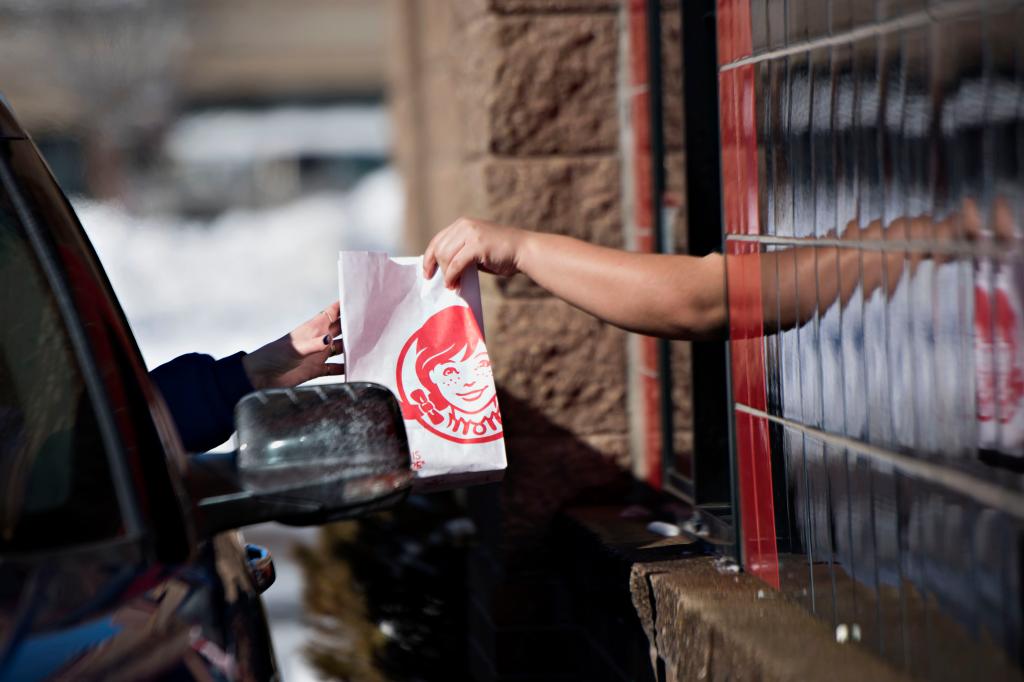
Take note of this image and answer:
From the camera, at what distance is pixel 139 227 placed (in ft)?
65.4

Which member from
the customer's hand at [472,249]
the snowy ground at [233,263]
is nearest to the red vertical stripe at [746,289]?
the customer's hand at [472,249]

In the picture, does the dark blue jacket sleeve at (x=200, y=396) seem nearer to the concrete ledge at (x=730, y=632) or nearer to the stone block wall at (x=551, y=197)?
the concrete ledge at (x=730, y=632)

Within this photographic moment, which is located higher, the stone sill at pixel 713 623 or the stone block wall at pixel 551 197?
the stone block wall at pixel 551 197

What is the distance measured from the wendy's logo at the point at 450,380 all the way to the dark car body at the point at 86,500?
23.7 inches

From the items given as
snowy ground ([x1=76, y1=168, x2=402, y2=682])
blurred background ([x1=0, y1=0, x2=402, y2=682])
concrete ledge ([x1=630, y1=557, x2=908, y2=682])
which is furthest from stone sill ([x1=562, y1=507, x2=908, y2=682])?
blurred background ([x1=0, y1=0, x2=402, y2=682])

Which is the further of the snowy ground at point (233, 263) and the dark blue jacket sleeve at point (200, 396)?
the snowy ground at point (233, 263)

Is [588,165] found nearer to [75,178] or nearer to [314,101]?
[75,178]

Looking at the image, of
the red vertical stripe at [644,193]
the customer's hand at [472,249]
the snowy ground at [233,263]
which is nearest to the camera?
the customer's hand at [472,249]

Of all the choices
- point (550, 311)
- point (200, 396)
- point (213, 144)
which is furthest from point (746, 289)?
point (213, 144)

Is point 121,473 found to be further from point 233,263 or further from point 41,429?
point 233,263

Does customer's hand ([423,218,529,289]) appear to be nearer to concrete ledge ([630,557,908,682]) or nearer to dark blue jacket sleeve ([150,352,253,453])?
dark blue jacket sleeve ([150,352,253,453])

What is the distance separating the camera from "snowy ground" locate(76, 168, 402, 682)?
1504 cm

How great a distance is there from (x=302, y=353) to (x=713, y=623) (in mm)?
Result: 1069

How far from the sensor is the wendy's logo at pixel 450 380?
285 cm
